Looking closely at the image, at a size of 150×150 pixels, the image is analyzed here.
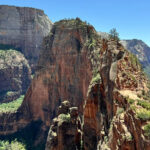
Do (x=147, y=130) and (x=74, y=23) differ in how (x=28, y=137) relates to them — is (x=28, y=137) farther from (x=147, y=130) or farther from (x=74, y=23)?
(x=147, y=130)

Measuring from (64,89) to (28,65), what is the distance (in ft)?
189

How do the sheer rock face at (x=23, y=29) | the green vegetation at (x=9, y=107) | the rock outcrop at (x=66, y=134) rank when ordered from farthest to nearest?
the sheer rock face at (x=23, y=29)
the green vegetation at (x=9, y=107)
the rock outcrop at (x=66, y=134)

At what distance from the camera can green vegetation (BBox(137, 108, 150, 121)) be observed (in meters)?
13.1

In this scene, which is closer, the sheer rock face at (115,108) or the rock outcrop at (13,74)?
the sheer rock face at (115,108)

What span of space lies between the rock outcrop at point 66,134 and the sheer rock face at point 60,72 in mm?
14700

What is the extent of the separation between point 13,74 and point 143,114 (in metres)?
88.2

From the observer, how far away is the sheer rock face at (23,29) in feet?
361

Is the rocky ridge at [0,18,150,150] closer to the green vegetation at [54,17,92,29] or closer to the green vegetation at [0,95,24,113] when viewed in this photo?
the green vegetation at [54,17,92,29]

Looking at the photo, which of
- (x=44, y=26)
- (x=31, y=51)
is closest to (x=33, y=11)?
(x=44, y=26)

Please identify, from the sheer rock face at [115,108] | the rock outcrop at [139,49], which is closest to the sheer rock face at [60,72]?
the sheer rock face at [115,108]

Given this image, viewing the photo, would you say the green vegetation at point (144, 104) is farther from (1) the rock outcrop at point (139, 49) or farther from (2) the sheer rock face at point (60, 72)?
(1) the rock outcrop at point (139, 49)

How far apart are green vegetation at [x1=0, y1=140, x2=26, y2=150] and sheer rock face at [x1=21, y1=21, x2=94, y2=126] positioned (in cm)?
875

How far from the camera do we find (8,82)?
93188mm

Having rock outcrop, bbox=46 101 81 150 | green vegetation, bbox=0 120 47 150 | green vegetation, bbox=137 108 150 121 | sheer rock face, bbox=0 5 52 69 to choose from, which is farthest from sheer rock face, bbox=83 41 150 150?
sheer rock face, bbox=0 5 52 69
